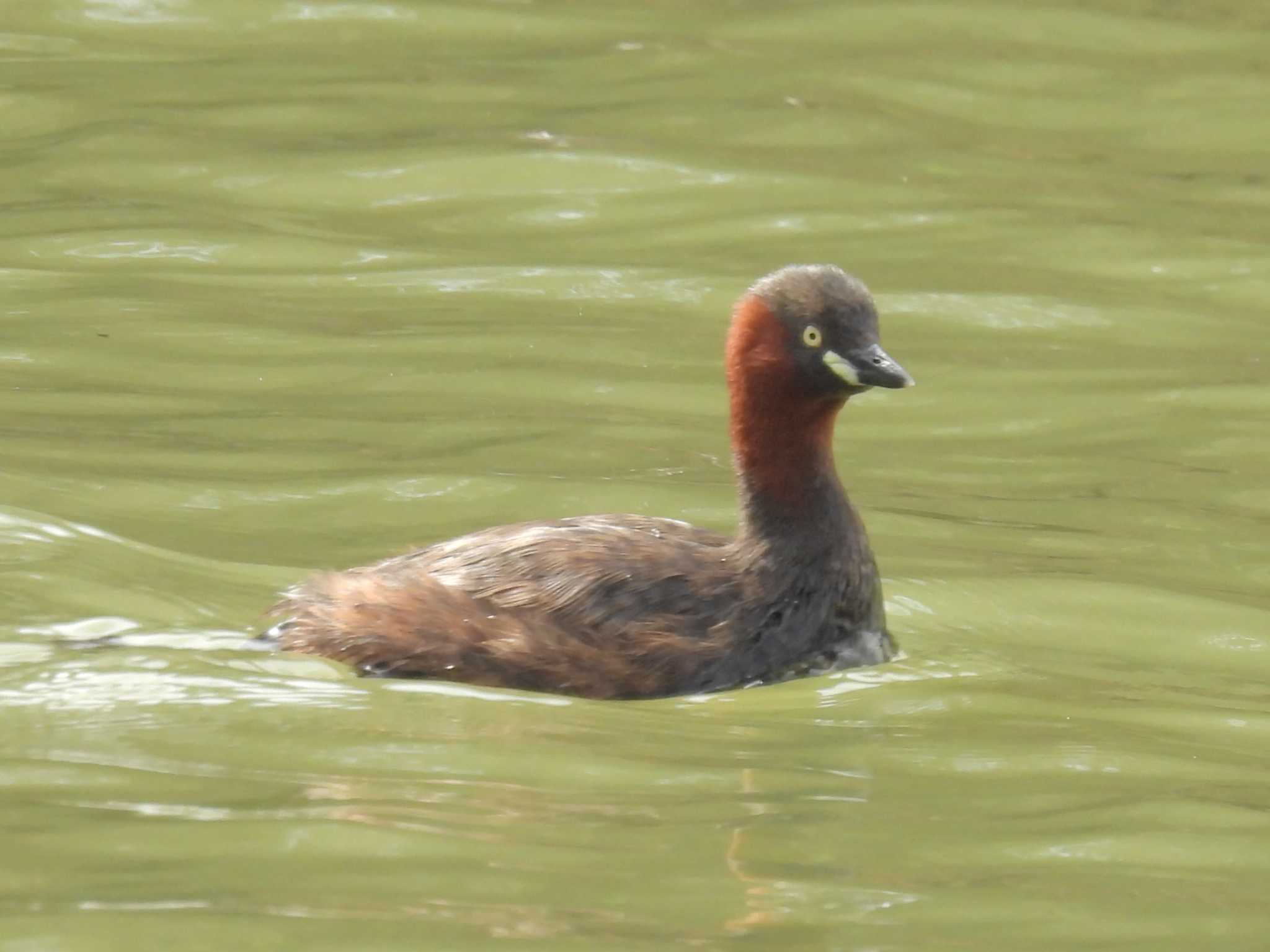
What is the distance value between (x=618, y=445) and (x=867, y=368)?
2221 millimetres

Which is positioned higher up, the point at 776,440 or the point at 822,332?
the point at 822,332

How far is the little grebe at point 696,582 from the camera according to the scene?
278 inches

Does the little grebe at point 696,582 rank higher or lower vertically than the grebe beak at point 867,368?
lower

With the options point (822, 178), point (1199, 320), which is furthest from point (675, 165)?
point (1199, 320)

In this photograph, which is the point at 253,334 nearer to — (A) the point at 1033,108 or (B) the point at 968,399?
(B) the point at 968,399

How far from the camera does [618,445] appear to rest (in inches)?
377

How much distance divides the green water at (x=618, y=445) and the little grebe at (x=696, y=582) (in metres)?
0.14

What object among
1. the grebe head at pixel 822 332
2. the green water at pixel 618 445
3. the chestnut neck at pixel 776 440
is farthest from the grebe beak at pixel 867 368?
the green water at pixel 618 445

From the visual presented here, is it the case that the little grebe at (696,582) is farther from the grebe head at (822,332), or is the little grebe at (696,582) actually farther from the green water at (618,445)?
the green water at (618,445)

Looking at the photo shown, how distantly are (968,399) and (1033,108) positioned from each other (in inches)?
161

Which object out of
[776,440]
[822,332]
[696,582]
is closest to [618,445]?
[776,440]

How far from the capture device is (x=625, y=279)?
38.1 ft

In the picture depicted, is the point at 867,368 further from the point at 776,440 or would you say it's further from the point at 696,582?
the point at 696,582

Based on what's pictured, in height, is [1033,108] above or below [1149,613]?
above
